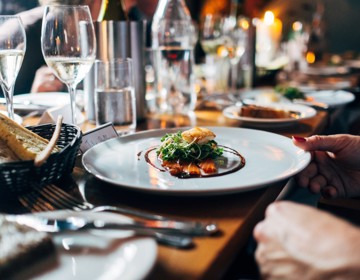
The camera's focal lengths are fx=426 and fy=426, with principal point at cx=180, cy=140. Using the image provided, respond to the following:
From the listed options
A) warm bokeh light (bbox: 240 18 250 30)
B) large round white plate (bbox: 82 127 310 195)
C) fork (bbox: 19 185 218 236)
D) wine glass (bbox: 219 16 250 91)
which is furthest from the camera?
warm bokeh light (bbox: 240 18 250 30)

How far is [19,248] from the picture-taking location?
1.51 ft

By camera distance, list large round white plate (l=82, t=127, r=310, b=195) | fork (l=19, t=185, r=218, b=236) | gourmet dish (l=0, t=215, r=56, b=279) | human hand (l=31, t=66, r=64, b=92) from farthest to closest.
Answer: human hand (l=31, t=66, r=64, b=92), large round white plate (l=82, t=127, r=310, b=195), fork (l=19, t=185, r=218, b=236), gourmet dish (l=0, t=215, r=56, b=279)

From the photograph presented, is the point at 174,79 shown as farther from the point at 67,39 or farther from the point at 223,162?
the point at 223,162

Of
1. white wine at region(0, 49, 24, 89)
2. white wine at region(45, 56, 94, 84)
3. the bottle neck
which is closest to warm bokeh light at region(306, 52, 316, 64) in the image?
the bottle neck

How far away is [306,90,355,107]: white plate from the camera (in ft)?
5.06

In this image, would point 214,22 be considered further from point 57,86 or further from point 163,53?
point 57,86

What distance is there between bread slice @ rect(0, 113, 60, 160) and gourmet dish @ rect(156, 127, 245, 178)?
0.77 feet

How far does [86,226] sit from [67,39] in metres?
0.56

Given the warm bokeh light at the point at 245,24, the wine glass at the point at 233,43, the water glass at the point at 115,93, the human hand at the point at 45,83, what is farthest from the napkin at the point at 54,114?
the warm bokeh light at the point at 245,24

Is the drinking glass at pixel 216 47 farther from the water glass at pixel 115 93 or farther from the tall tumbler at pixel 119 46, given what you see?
the water glass at pixel 115 93

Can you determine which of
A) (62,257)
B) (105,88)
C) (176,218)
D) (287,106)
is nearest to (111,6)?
(105,88)

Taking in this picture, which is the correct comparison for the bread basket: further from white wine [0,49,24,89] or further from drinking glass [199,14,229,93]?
drinking glass [199,14,229,93]

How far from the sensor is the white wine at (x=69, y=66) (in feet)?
3.16

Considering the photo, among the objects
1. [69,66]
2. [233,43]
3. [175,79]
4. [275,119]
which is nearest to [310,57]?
[233,43]
